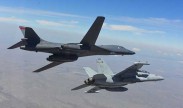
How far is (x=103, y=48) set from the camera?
44.0m

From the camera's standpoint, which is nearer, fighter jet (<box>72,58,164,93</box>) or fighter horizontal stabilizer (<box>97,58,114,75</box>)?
fighter jet (<box>72,58,164,93</box>)

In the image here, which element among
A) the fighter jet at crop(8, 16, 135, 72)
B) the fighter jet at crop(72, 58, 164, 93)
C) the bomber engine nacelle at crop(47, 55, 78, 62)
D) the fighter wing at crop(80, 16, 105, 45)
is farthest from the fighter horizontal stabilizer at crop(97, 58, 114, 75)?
the fighter wing at crop(80, 16, 105, 45)

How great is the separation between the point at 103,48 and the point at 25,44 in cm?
1223

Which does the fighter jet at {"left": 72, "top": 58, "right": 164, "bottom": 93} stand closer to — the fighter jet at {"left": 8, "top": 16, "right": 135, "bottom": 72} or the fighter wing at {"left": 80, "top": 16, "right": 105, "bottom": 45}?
the fighter jet at {"left": 8, "top": 16, "right": 135, "bottom": 72}

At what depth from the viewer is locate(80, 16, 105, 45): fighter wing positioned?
130 feet

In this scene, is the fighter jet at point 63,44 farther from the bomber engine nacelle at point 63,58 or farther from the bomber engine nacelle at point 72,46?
the bomber engine nacelle at point 63,58

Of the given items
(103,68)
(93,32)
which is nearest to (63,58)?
(93,32)

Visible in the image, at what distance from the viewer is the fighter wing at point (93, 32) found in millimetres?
39719

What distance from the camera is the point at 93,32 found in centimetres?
4044

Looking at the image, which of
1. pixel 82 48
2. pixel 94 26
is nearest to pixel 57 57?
pixel 82 48

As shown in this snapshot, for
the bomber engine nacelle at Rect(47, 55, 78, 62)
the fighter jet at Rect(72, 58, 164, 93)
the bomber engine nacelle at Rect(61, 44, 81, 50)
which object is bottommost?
the fighter jet at Rect(72, 58, 164, 93)

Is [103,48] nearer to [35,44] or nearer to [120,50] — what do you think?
[120,50]

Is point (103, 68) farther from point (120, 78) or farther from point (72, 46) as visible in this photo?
point (72, 46)

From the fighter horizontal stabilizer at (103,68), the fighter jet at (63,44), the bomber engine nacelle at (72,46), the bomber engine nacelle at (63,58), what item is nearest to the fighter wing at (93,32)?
the fighter jet at (63,44)
